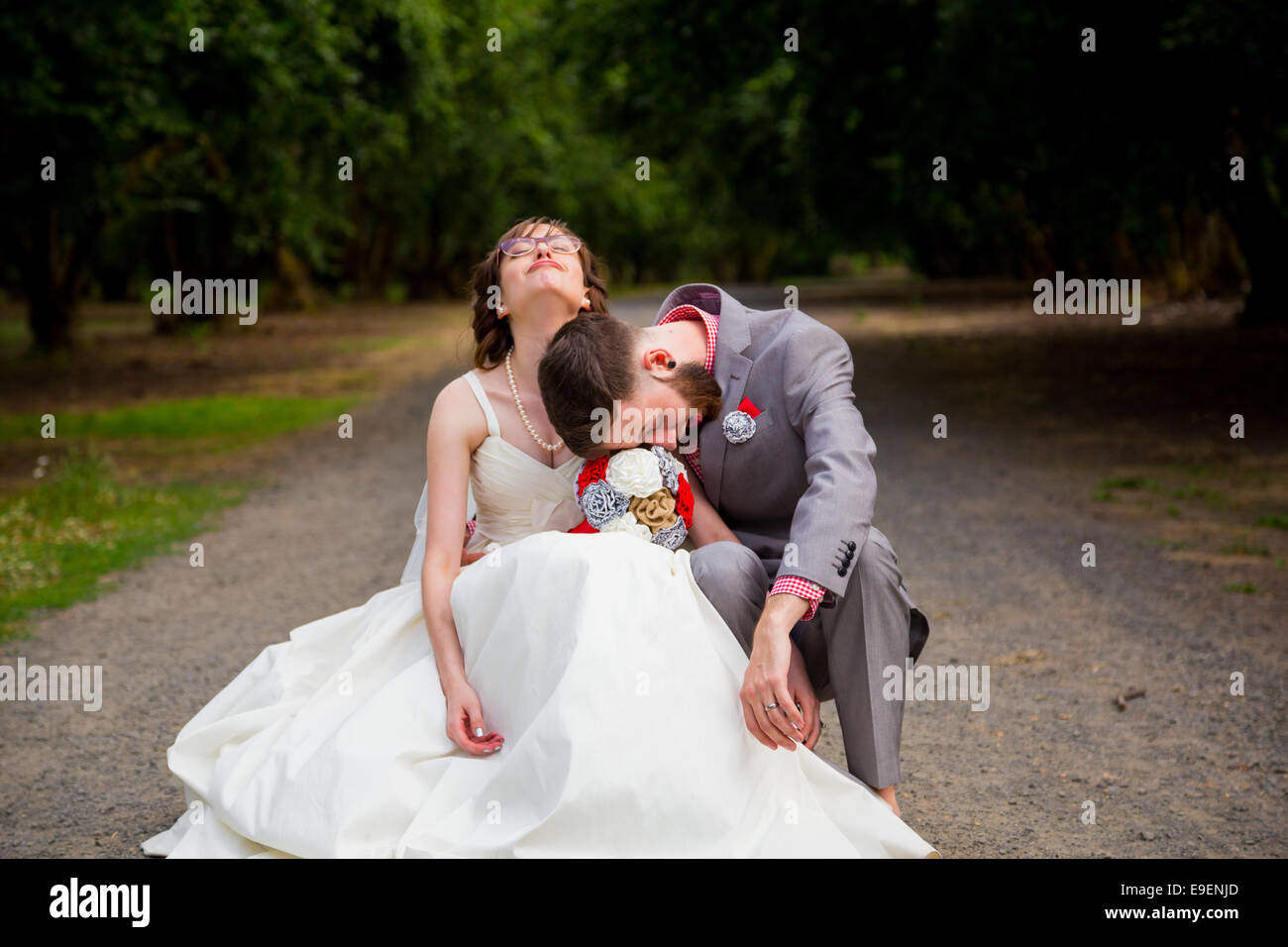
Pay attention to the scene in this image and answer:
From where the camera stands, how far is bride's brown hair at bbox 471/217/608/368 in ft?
12.4

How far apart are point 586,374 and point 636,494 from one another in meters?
0.33

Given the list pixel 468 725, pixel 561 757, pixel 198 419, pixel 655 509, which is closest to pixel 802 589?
pixel 655 509

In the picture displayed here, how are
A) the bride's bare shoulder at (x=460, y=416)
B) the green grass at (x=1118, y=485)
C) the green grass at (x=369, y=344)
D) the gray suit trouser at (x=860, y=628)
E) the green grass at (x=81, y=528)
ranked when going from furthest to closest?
the green grass at (x=369, y=344) → the green grass at (x=1118, y=485) → the green grass at (x=81, y=528) → the bride's bare shoulder at (x=460, y=416) → the gray suit trouser at (x=860, y=628)

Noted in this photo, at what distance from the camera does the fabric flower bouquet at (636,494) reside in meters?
3.25

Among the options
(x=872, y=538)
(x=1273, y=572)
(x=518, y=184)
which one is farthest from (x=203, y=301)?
(x=872, y=538)

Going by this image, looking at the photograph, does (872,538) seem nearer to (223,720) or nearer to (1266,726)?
(223,720)

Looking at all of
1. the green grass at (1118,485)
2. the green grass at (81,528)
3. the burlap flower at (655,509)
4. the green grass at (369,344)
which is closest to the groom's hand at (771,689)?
the burlap flower at (655,509)

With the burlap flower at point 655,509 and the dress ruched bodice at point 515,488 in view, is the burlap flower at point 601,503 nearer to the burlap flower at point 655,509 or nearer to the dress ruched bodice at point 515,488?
the burlap flower at point 655,509

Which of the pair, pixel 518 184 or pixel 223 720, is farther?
pixel 518 184

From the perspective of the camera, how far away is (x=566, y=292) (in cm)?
368

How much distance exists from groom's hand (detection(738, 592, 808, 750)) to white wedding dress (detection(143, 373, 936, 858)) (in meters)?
0.09

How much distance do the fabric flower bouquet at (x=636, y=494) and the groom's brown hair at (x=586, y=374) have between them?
0.22ft

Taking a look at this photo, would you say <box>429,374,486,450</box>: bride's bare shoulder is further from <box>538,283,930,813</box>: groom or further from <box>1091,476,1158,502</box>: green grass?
<box>1091,476,1158,502</box>: green grass

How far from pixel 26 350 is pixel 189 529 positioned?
52.4 feet
